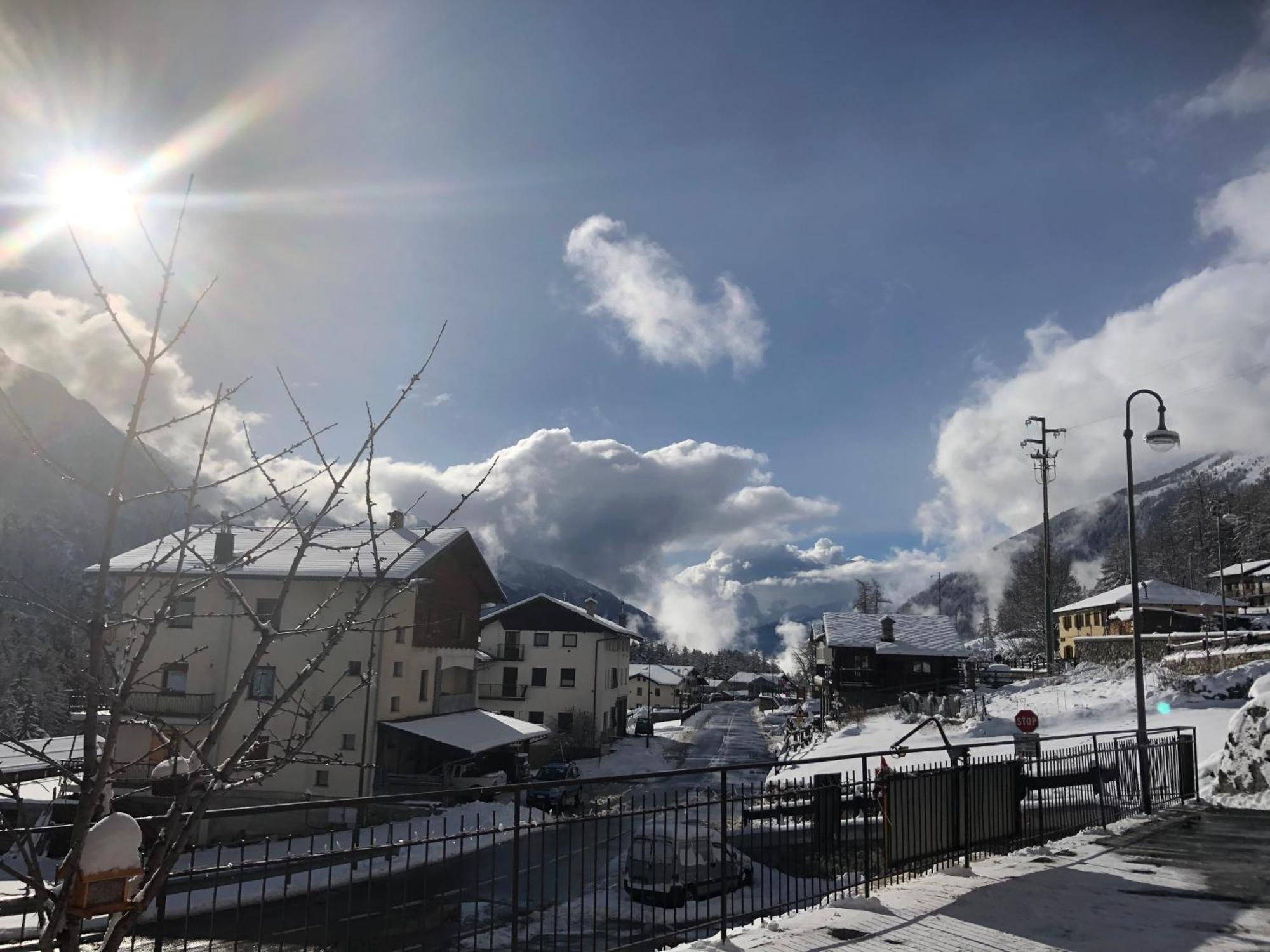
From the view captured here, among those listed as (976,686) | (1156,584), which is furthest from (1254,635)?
(1156,584)

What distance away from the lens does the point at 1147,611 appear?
63.1 meters

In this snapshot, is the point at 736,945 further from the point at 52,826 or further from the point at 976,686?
the point at 976,686

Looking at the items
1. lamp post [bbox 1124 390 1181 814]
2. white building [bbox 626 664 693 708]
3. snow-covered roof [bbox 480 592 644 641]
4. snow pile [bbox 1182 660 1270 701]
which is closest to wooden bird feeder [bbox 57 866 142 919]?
lamp post [bbox 1124 390 1181 814]

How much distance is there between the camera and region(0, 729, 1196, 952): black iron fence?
580 centimetres

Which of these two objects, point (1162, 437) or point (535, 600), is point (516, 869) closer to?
point (1162, 437)

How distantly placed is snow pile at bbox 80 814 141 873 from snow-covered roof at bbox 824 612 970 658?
197 ft

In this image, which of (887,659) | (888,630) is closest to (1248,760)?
(887,659)

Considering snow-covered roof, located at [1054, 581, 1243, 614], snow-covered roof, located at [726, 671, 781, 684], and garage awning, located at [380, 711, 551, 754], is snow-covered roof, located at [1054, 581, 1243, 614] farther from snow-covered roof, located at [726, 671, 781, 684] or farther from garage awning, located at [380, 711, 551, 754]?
snow-covered roof, located at [726, 671, 781, 684]

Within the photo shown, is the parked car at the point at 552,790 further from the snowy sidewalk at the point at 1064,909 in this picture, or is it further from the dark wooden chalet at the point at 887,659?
the dark wooden chalet at the point at 887,659

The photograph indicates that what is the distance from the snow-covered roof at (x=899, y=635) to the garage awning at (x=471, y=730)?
30.4m

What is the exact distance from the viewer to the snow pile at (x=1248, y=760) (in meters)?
15.5

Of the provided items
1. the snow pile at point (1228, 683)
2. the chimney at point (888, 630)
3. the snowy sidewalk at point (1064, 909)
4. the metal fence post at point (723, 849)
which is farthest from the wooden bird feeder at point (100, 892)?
the chimney at point (888, 630)

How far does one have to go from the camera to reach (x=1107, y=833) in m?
12.6

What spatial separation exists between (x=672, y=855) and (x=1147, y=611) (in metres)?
64.8
